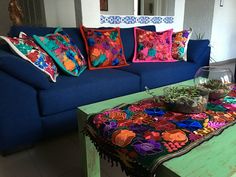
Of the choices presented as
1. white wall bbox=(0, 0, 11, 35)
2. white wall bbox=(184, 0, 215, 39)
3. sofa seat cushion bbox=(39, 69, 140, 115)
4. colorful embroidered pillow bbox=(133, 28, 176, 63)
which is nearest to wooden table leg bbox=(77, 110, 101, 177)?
sofa seat cushion bbox=(39, 69, 140, 115)

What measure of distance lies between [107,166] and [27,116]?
2.09 feet

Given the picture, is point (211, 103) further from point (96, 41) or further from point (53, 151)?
point (96, 41)

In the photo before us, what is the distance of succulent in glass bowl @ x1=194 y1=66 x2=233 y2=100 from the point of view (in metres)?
1.19

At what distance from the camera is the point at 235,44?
4910mm

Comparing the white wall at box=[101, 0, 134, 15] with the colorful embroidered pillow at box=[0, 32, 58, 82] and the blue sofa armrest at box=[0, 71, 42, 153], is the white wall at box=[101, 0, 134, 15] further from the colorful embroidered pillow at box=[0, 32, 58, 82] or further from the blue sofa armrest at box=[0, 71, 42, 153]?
the blue sofa armrest at box=[0, 71, 42, 153]

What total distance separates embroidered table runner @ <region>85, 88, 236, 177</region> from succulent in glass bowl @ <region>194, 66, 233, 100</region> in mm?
51

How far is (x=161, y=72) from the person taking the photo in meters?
2.17

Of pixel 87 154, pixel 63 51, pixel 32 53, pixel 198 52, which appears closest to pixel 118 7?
pixel 198 52

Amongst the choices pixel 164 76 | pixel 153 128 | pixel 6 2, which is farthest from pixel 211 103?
pixel 6 2

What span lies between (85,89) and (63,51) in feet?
1.46

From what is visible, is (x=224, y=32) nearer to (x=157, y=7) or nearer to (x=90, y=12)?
(x=157, y=7)

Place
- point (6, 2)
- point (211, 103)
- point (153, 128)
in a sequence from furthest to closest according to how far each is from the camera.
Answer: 1. point (6, 2)
2. point (211, 103)
3. point (153, 128)

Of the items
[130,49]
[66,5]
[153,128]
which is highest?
[66,5]

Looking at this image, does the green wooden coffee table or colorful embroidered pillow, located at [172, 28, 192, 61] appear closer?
the green wooden coffee table
